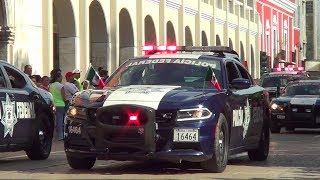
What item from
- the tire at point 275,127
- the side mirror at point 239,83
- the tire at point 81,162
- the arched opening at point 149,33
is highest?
the arched opening at point 149,33

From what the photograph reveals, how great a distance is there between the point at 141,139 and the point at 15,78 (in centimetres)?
408

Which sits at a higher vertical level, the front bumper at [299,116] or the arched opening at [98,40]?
the arched opening at [98,40]

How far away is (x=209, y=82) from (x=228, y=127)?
27.0 inches

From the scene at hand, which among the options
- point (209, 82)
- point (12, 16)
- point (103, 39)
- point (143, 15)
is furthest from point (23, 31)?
point (209, 82)

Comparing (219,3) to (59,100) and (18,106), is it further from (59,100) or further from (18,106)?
(18,106)

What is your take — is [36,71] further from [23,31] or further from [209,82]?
[209,82]

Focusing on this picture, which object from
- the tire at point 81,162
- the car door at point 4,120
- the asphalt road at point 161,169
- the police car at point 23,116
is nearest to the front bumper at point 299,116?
A: the asphalt road at point 161,169

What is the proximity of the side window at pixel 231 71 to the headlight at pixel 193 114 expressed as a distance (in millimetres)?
1749

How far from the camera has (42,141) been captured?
1484 centimetres

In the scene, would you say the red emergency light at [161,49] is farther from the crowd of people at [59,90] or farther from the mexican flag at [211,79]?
the crowd of people at [59,90]

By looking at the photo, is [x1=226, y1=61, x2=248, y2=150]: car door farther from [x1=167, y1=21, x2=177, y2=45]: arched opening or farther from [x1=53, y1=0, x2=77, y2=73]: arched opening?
[x1=167, y1=21, x2=177, y2=45]: arched opening

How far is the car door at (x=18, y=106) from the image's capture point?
13.6m

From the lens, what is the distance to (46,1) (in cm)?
2864

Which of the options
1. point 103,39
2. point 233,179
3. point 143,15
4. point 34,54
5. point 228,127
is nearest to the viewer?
point 233,179
